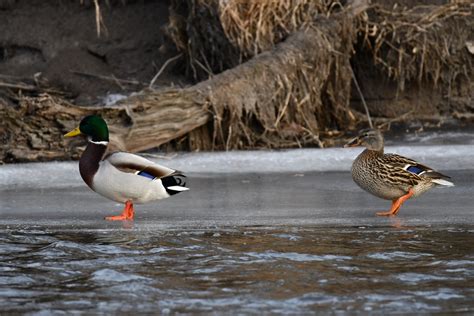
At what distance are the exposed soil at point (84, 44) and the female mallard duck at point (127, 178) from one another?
4219 mm

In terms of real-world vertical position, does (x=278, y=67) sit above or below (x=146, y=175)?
above

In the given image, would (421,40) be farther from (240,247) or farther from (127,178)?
(240,247)

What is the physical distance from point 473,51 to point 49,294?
790 centimetres

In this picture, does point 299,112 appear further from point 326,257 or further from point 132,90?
point 326,257

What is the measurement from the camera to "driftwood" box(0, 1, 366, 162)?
35.0 feet

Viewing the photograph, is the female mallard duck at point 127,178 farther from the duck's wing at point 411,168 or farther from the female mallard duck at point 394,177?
the duck's wing at point 411,168

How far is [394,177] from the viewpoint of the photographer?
8258 mm

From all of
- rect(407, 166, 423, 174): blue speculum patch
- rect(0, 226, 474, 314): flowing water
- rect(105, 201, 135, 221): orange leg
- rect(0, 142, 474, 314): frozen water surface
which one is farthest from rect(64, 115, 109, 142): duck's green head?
rect(407, 166, 423, 174): blue speculum patch

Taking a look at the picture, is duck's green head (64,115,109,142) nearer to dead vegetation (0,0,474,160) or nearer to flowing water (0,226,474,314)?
flowing water (0,226,474,314)

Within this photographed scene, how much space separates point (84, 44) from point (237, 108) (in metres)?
2.64

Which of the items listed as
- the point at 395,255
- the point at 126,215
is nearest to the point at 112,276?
the point at 395,255

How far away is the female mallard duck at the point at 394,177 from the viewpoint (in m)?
8.27

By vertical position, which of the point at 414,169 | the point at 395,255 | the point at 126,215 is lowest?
the point at 395,255

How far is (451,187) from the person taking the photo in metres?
9.20
